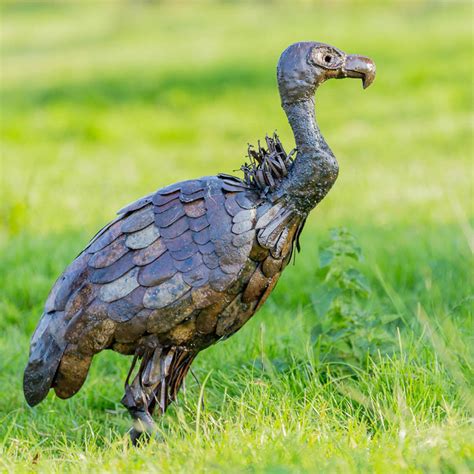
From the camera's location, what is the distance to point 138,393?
3531mm

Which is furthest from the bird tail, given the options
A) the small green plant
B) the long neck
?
the small green plant

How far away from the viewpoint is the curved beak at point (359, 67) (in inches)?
136

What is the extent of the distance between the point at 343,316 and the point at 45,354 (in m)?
1.39

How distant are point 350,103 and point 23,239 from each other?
8.45 meters

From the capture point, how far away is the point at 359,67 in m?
3.46

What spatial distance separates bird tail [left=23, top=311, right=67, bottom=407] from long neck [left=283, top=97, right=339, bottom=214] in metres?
1.07

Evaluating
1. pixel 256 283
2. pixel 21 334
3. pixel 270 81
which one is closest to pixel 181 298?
pixel 256 283

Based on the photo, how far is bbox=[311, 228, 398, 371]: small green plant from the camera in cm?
402

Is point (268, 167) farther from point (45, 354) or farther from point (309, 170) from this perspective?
point (45, 354)

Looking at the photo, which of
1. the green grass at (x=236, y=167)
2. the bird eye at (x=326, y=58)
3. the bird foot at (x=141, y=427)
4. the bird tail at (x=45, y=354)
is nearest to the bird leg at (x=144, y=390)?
the bird foot at (x=141, y=427)

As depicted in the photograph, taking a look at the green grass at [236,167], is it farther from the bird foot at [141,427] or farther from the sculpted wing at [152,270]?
the sculpted wing at [152,270]

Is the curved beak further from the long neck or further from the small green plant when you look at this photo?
the small green plant

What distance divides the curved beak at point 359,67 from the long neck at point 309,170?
0.82ft

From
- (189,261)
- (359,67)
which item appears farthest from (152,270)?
(359,67)
